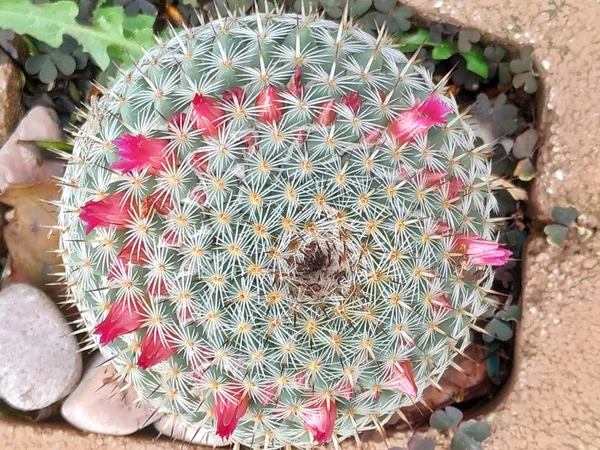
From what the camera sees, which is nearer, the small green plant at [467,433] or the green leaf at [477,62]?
the small green plant at [467,433]

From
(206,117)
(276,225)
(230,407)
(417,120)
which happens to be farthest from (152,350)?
(417,120)

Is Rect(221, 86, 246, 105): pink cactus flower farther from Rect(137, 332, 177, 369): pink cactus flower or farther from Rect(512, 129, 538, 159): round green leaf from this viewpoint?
Rect(512, 129, 538, 159): round green leaf

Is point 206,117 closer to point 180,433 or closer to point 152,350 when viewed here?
point 152,350

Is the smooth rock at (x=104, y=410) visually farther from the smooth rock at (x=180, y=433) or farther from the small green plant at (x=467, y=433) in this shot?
the small green plant at (x=467, y=433)

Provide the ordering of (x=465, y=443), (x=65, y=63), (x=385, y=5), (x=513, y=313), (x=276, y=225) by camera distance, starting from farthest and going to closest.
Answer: (x=65, y=63), (x=385, y=5), (x=513, y=313), (x=465, y=443), (x=276, y=225)

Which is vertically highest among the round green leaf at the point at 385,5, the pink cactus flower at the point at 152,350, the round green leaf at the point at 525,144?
the round green leaf at the point at 385,5

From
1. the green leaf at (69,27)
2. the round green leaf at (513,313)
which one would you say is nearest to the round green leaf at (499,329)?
the round green leaf at (513,313)

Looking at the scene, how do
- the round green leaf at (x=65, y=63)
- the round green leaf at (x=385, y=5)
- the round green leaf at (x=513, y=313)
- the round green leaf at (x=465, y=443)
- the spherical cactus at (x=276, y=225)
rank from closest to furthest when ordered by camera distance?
the spherical cactus at (x=276, y=225)
the round green leaf at (x=465, y=443)
the round green leaf at (x=513, y=313)
the round green leaf at (x=385, y=5)
the round green leaf at (x=65, y=63)
